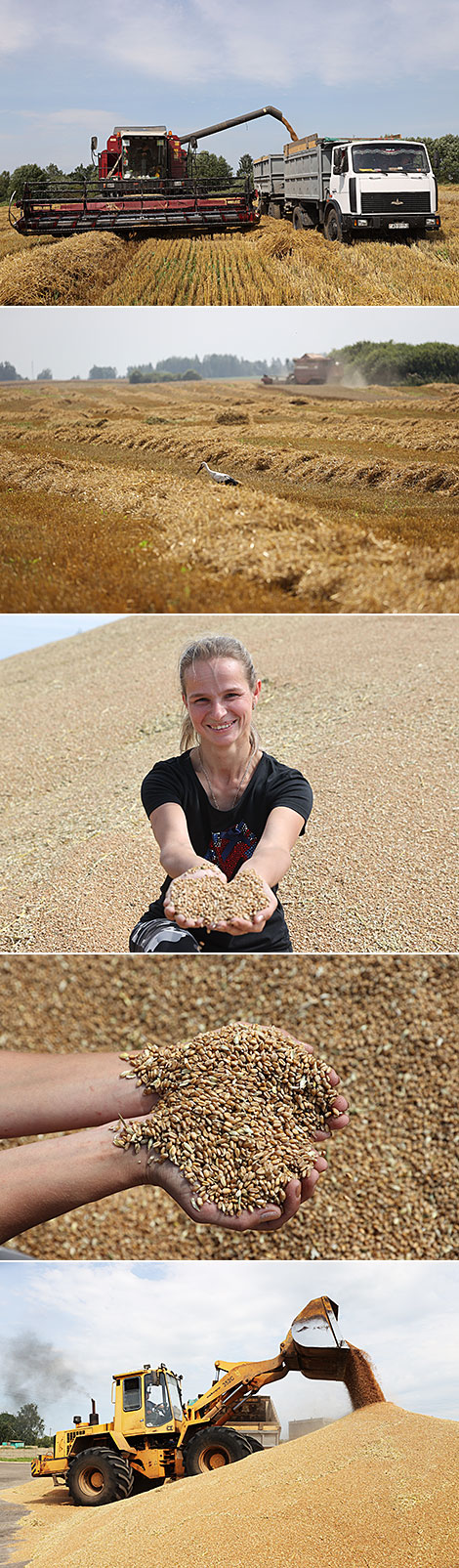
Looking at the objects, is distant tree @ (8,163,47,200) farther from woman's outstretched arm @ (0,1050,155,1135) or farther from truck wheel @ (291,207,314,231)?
woman's outstretched arm @ (0,1050,155,1135)

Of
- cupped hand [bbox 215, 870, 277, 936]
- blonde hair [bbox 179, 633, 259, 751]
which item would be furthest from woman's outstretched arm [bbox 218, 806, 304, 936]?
blonde hair [bbox 179, 633, 259, 751]

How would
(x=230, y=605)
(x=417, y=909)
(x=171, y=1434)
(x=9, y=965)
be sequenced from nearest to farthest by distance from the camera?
(x=171, y=1434)
(x=9, y=965)
(x=417, y=909)
(x=230, y=605)

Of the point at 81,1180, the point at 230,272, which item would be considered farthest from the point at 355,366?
the point at 81,1180

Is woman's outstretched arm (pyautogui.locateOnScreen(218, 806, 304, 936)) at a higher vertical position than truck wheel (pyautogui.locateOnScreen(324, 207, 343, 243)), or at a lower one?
lower

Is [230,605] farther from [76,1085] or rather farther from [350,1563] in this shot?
[350,1563]

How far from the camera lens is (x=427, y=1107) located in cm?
252

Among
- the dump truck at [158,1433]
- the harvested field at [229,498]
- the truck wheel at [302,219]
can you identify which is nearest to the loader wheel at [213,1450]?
the dump truck at [158,1433]

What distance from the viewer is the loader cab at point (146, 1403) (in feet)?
6.82

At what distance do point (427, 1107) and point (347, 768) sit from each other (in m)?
Result: 1.35

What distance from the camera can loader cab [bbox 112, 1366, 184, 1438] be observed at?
6.82 ft

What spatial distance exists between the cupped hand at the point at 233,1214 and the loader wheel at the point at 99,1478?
0.52 m

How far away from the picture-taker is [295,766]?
3.54m

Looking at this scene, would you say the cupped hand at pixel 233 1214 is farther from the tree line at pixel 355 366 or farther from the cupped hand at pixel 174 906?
the tree line at pixel 355 366

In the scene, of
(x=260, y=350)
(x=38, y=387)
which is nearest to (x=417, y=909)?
(x=260, y=350)
